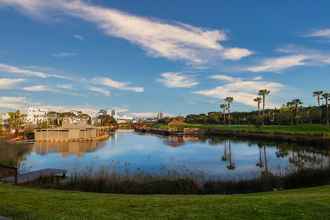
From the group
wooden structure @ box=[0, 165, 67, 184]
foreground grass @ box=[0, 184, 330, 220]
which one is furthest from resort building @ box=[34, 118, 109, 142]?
foreground grass @ box=[0, 184, 330, 220]

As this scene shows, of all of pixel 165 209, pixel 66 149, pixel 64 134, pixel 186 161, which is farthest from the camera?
pixel 64 134

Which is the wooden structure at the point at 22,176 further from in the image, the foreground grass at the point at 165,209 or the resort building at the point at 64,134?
the resort building at the point at 64,134

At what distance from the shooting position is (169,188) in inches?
498

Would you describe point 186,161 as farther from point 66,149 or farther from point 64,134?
point 64,134

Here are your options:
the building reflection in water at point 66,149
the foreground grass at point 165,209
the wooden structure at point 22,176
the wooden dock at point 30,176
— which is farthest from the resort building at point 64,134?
the foreground grass at point 165,209

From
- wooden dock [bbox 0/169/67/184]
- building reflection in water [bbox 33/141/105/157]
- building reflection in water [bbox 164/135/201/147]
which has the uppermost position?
wooden dock [bbox 0/169/67/184]

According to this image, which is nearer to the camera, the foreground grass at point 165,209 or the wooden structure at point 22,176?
the foreground grass at point 165,209

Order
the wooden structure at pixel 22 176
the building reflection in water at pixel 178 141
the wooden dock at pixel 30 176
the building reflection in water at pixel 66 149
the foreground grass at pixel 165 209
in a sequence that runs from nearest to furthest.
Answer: the foreground grass at pixel 165 209 < the wooden structure at pixel 22 176 < the wooden dock at pixel 30 176 < the building reflection in water at pixel 66 149 < the building reflection in water at pixel 178 141

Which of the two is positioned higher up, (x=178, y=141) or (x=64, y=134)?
(x=64, y=134)

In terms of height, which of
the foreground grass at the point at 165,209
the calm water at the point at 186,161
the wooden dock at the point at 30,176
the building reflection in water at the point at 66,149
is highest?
the foreground grass at the point at 165,209

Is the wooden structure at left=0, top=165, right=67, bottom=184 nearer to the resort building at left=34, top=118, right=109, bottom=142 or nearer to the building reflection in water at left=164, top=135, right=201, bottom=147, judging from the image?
the building reflection in water at left=164, top=135, right=201, bottom=147

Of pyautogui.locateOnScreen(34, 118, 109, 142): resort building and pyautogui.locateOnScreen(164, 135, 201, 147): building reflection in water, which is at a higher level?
pyautogui.locateOnScreen(34, 118, 109, 142): resort building

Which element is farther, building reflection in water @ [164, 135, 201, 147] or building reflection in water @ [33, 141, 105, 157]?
building reflection in water @ [164, 135, 201, 147]

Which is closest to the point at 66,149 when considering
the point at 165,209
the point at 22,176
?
the point at 22,176
